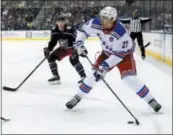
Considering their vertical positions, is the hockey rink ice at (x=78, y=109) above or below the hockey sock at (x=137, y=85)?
below

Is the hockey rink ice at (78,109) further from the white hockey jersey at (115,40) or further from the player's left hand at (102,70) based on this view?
the white hockey jersey at (115,40)

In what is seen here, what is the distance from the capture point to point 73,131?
10.7 ft

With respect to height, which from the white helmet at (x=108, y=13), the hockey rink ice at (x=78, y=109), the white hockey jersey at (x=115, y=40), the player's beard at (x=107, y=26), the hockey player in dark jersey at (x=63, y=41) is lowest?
the hockey rink ice at (x=78, y=109)

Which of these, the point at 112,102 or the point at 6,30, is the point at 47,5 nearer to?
the point at 6,30

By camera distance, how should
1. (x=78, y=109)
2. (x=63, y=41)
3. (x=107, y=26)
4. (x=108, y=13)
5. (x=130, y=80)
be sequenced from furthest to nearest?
(x=63, y=41) → (x=78, y=109) → (x=130, y=80) → (x=107, y=26) → (x=108, y=13)

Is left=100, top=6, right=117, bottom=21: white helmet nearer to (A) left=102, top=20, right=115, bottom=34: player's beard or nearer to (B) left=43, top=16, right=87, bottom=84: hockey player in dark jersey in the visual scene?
(A) left=102, top=20, right=115, bottom=34: player's beard

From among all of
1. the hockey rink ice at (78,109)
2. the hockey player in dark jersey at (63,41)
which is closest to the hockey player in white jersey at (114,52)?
the hockey rink ice at (78,109)

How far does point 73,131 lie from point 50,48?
8.14 feet

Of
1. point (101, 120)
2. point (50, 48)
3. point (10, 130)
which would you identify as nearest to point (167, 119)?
point (101, 120)

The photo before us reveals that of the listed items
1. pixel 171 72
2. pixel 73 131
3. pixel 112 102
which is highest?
pixel 73 131

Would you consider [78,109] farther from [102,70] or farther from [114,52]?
[114,52]

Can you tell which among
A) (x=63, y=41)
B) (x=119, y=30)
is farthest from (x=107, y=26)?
(x=63, y=41)

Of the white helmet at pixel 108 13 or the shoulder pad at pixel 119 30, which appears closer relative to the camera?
the white helmet at pixel 108 13

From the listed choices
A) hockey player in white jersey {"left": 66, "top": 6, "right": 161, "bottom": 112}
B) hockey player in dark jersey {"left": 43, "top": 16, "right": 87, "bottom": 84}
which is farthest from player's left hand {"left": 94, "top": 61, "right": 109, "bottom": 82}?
hockey player in dark jersey {"left": 43, "top": 16, "right": 87, "bottom": 84}
